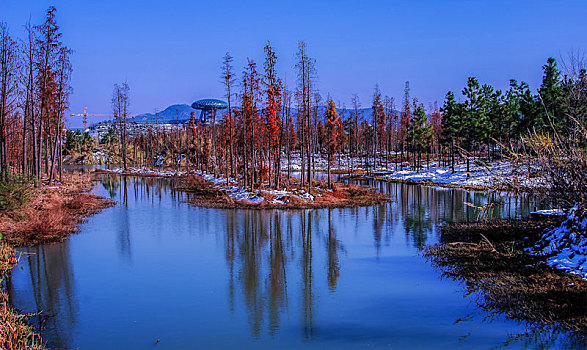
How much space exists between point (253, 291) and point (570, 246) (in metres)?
9.81

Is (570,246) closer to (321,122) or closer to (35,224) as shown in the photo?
(35,224)

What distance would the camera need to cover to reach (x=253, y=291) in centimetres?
1307

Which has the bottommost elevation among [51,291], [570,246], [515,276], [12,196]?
[51,291]

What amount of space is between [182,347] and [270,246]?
9.68 m

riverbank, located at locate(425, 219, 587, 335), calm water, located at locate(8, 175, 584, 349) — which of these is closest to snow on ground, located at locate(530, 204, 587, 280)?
riverbank, located at locate(425, 219, 587, 335)

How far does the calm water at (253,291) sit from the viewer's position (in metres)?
9.91

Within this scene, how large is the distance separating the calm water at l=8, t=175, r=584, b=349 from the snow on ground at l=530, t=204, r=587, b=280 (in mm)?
3471

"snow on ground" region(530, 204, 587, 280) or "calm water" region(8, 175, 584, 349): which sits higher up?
"snow on ground" region(530, 204, 587, 280)

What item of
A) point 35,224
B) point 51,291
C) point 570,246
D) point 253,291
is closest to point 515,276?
point 570,246

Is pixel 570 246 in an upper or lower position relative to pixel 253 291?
upper

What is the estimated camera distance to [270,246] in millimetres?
18984

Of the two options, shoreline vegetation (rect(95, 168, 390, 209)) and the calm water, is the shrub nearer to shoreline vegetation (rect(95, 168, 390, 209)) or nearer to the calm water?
the calm water

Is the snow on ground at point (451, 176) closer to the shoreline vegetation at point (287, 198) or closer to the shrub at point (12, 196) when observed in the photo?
the shoreline vegetation at point (287, 198)

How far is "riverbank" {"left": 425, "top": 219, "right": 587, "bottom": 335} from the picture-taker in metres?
10.8
